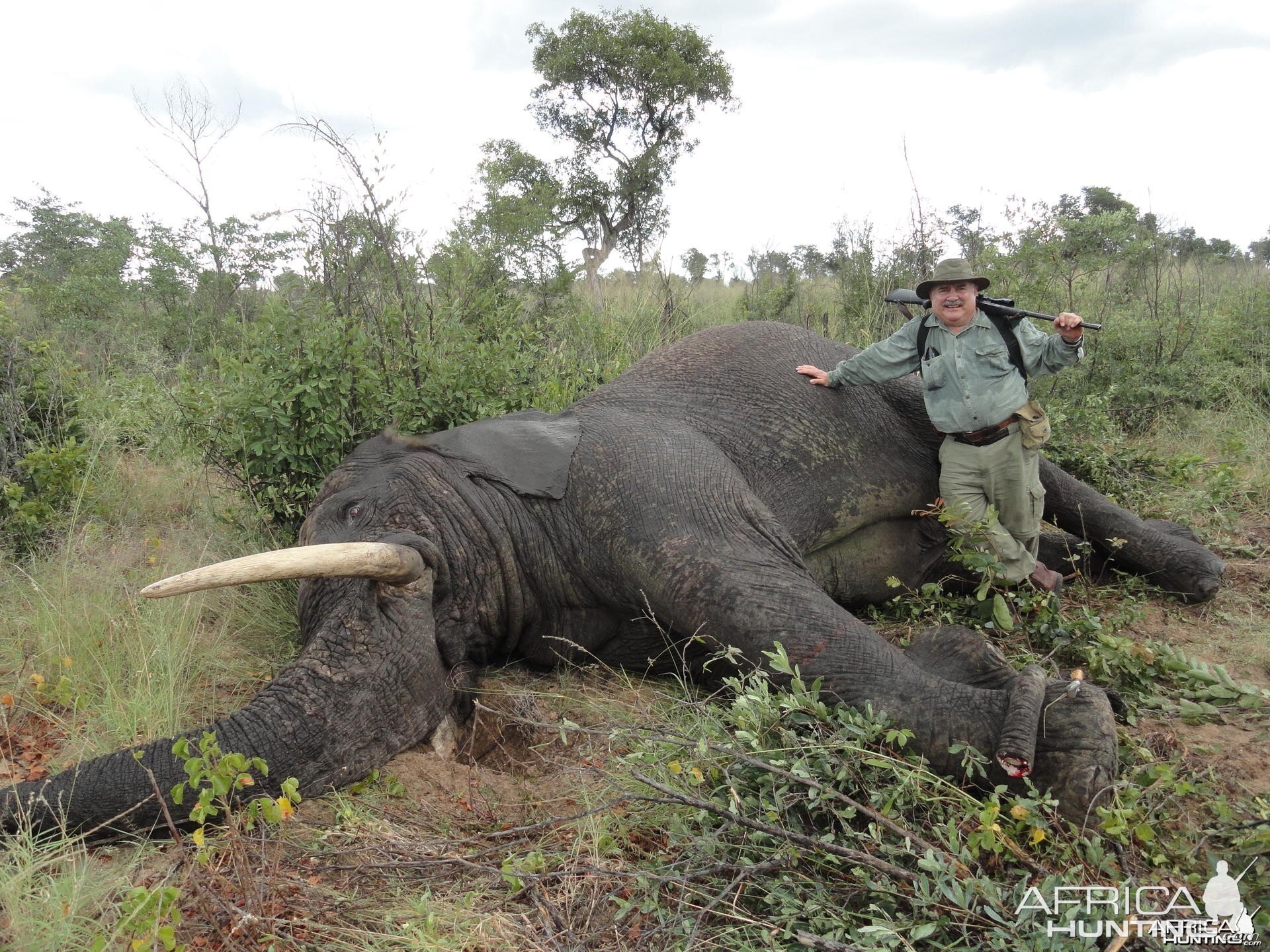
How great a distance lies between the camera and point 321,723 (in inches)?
117

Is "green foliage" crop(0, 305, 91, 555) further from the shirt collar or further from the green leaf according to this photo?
the green leaf

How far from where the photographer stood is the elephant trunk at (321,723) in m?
2.73

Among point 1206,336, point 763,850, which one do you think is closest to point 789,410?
point 763,850

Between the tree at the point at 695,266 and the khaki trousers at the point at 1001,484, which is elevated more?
the tree at the point at 695,266

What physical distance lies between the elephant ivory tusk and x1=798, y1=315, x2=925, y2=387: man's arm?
2286 millimetres

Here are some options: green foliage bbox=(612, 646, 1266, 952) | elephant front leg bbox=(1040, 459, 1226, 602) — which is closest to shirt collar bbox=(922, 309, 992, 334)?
elephant front leg bbox=(1040, 459, 1226, 602)

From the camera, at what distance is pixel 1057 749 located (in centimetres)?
285

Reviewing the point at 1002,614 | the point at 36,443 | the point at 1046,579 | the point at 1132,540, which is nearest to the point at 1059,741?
the point at 1002,614

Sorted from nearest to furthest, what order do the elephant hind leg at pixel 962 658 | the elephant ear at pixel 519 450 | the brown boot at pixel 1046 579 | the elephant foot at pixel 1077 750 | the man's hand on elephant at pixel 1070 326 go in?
the elephant foot at pixel 1077 750, the elephant hind leg at pixel 962 658, the elephant ear at pixel 519 450, the man's hand on elephant at pixel 1070 326, the brown boot at pixel 1046 579

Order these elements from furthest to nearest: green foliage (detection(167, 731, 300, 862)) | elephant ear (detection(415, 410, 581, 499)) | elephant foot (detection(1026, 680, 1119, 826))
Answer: elephant ear (detection(415, 410, 581, 499)) < elephant foot (detection(1026, 680, 1119, 826)) < green foliage (detection(167, 731, 300, 862))

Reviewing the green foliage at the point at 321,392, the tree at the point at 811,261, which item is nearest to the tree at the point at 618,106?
the tree at the point at 811,261

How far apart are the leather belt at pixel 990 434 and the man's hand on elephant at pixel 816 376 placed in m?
0.75

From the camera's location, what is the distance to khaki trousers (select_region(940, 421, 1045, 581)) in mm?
4527
